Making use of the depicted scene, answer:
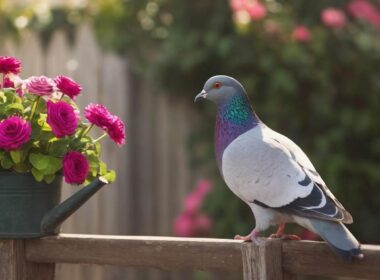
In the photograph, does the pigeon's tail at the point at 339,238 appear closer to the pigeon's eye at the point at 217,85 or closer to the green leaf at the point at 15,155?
the pigeon's eye at the point at 217,85

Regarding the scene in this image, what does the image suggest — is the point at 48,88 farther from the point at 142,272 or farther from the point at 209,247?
the point at 142,272

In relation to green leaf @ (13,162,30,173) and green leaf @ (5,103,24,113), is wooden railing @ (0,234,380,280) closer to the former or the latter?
green leaf @ (13,162,30,173)

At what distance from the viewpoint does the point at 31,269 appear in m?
2.26

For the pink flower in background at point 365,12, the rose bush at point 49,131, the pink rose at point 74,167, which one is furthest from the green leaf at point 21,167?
the pink flower in background at point 365,12

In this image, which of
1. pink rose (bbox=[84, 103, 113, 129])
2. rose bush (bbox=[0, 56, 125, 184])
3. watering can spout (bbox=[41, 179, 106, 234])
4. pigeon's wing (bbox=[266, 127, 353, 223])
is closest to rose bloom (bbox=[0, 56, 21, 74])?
rose bush (bbox=[0, 56, 125, 184])

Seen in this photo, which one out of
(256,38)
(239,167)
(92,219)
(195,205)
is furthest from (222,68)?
(239,167)

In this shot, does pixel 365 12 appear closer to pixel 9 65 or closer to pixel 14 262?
pixel 9 65

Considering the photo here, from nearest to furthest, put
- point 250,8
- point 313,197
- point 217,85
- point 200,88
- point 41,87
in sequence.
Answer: point 313,197
point 41,87
point 217,85
point 250,8
point 200,88

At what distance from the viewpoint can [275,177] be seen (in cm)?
209

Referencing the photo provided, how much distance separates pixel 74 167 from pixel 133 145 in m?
2.57

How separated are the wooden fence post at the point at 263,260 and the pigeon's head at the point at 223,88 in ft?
1.79

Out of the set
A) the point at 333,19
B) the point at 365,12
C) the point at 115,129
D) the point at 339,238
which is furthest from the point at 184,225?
the point at 339,238

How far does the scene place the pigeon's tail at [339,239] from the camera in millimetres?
1814

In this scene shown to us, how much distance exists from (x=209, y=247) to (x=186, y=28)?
2.83 m
